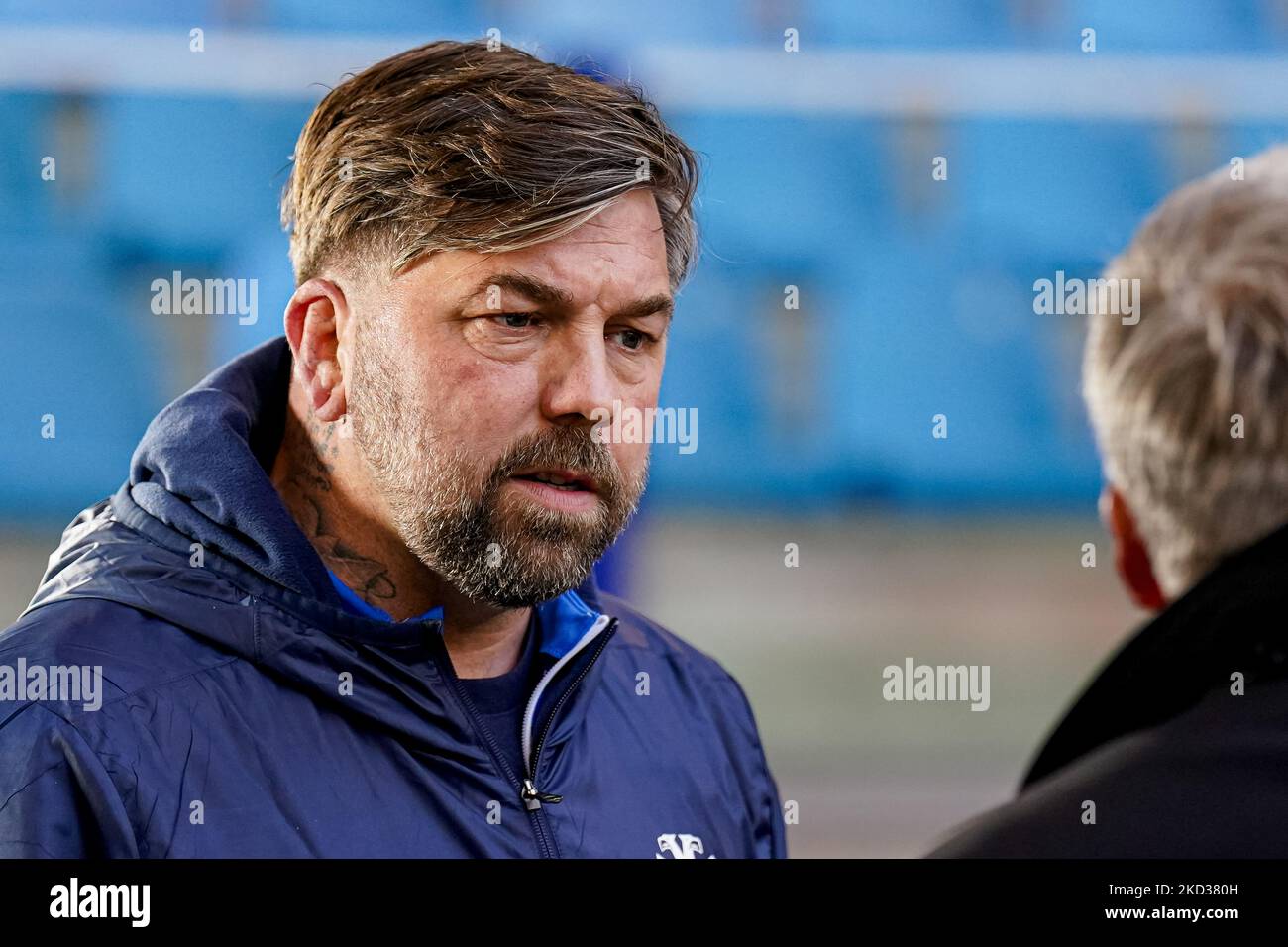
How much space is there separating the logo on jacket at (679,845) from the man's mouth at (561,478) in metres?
0.36

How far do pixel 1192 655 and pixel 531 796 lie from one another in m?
0.62

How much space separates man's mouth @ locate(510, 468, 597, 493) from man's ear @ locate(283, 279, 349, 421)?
0.20 m

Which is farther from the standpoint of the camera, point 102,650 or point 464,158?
point 464,158

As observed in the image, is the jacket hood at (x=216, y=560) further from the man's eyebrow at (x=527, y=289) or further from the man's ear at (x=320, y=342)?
the man's eyebrow at (x=527, y=289)

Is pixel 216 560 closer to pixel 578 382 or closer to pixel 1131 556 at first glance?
pixel 578 382

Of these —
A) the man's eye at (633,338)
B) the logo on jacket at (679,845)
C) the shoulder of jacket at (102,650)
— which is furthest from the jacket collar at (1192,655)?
the shoulder of jacket at (102,650)

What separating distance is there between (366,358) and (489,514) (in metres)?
0.20

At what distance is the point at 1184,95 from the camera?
6.49 m

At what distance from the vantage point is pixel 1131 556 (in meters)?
1.22

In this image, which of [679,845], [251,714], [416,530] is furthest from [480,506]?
[679,845]

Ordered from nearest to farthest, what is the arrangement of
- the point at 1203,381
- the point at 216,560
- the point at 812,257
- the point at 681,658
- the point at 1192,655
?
the point at 1192,655, the point at 1203,381, the point at 216,560, the point at 681,658, the point at 812,257

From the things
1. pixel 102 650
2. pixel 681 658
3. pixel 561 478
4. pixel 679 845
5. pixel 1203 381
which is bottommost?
pixel 679 845

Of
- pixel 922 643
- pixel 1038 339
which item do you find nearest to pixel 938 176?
pixel 1038 339

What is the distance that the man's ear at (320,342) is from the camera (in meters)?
1.41
